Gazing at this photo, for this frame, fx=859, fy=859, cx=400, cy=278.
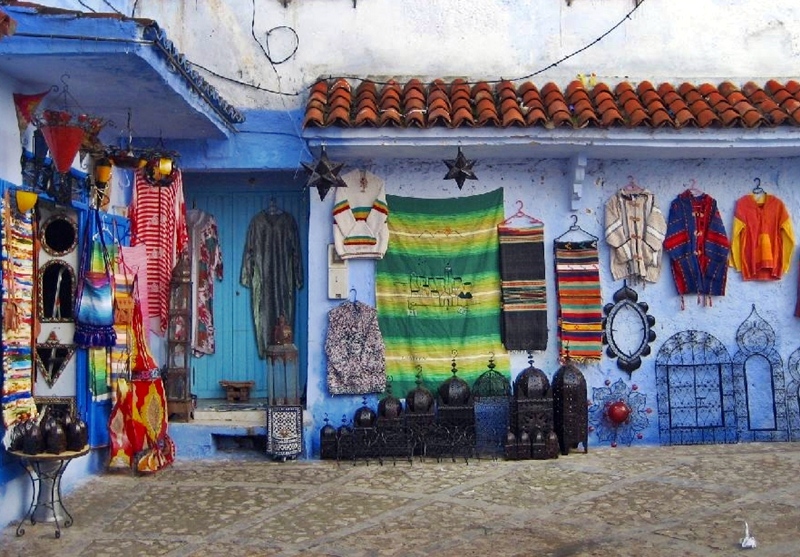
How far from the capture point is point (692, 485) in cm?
748

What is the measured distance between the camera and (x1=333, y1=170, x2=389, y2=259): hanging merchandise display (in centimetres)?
916

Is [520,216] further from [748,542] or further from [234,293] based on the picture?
[748,542]

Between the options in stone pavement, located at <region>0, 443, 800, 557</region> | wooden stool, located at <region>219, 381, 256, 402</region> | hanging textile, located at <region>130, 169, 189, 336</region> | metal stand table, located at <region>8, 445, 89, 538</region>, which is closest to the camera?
stone pavement, located at <region>0, 443, 800, 557</region>

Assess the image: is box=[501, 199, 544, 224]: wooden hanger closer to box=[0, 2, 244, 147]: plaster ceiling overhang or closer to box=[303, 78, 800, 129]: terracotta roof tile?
box=[303, 78, 800, 129]: terracotta roof tile

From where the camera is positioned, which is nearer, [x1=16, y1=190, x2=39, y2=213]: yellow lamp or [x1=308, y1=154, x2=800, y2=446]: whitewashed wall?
[x1=16, y1=190, x2=39, y2=213]: yellow lamp

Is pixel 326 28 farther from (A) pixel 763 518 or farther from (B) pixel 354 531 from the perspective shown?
(A) pixel 763 518

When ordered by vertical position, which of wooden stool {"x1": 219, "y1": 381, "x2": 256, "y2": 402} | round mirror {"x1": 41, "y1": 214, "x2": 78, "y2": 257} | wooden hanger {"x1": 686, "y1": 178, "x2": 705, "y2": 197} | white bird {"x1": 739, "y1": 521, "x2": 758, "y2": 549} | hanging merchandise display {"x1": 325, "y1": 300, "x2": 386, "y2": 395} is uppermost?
wooden hanger {"x1": 686, "y1": 178, "x2": 705, "y2": 197}

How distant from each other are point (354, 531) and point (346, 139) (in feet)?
12.7

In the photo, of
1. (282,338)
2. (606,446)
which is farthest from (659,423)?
(282,338)

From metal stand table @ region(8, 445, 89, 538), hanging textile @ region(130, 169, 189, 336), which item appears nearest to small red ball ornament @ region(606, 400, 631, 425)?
hanging textile @ region(130, 169, 189, 336)

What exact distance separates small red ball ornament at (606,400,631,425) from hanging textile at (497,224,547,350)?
952 mm

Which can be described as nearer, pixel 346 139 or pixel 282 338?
pixel 346 139

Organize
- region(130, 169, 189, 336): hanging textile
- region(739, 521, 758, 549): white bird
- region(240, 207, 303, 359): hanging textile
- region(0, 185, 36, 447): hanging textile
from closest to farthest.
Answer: region(739, 521, 758, 549): white bird, region(0, 185, 36, 447): hanging textile, region(130, 169, 189, 336): hanging textile, region(240, 207, 303, 359): hanging textile

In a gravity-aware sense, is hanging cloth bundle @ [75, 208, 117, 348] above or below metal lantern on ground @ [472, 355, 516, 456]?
above
